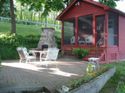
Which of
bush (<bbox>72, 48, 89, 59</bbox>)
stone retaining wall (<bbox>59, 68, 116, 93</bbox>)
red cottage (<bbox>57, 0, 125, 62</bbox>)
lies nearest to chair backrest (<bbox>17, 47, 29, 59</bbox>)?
bush (<bbox>72, 48, 89, 59</bbox>)

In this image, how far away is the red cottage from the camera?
54.6 feet

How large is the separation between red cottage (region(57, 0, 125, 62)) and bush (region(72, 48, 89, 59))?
37cm

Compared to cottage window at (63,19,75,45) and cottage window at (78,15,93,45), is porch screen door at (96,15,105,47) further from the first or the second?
cottage window at (63,19,75,45)

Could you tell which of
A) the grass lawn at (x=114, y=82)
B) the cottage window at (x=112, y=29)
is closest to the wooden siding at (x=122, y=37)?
the cottage window at (x=112, y=29)

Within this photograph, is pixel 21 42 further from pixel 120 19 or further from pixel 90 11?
pixel 120 19

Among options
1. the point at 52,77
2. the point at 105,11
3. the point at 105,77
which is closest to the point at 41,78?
the point at 52,77

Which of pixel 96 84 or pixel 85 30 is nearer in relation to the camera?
pixel 96 84

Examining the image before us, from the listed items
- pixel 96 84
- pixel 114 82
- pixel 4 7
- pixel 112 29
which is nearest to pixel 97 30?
pixel 112 29

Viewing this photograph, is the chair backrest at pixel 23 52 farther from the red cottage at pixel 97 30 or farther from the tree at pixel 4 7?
the tree at pixel 4 7

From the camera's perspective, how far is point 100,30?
17.5 m

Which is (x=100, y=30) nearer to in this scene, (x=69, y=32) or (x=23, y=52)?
(x=69, y=32)

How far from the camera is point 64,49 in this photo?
20.3 metres

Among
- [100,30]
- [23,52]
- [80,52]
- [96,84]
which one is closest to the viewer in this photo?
[96,84]

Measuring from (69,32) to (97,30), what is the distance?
337 centimetres
